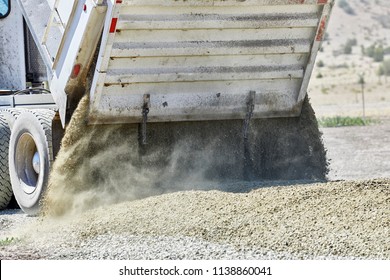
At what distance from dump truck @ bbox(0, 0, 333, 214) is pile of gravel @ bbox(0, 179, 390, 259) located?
1.17 m

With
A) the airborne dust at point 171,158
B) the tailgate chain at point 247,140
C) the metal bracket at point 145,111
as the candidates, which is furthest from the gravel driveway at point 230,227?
the metal bracket at point 145,111

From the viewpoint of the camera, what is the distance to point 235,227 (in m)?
8.61

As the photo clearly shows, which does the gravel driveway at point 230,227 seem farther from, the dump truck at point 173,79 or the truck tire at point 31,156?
the dump truck at point 173,79

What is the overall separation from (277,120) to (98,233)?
3324mm

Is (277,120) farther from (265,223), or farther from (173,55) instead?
(265,223)

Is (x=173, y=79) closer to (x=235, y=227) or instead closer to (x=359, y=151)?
(x=235, y=227)

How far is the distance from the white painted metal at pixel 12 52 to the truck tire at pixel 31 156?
132 centimetres

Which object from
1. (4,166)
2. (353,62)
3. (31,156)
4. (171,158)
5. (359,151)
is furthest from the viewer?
(353,62)

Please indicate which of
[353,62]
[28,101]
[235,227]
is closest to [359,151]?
[28,101]

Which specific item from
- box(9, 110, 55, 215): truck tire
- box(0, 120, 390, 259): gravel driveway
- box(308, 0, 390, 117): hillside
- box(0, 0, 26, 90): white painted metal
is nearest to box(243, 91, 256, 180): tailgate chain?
box(0, 120, 390, 259): gravel driveway

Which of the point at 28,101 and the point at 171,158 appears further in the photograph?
the point at 28,101

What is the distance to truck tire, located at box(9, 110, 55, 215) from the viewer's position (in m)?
10.7

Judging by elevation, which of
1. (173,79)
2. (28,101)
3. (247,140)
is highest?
(28,101)

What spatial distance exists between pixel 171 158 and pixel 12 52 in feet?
9.25
